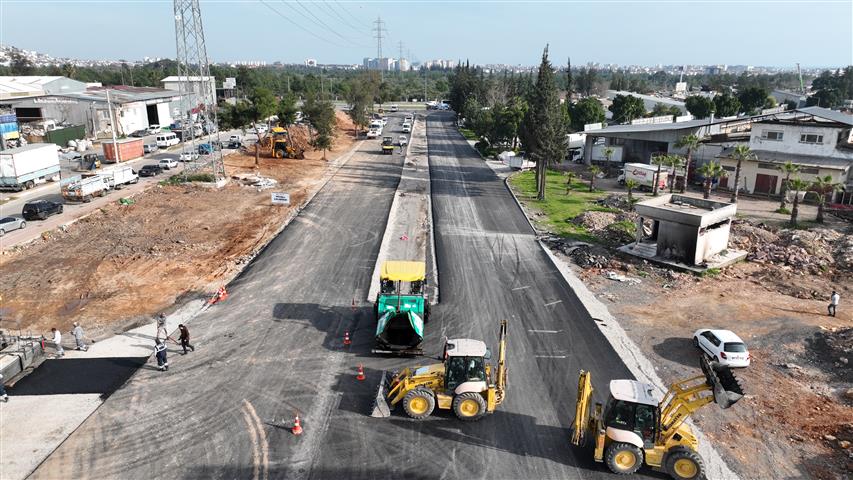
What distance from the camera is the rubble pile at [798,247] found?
3259 centimetres

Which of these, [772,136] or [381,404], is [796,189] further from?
[381,404]

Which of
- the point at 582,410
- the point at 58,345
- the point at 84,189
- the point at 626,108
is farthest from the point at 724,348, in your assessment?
the point at 626,108

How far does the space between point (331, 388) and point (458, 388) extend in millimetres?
4874

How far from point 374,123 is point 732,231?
2796 inches

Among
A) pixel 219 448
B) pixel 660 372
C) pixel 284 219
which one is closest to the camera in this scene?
pixel 219 448

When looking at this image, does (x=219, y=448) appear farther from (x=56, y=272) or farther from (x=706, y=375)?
(x=56, y=272)

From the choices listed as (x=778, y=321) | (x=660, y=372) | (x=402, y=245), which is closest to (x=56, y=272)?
(x=402, y=245)

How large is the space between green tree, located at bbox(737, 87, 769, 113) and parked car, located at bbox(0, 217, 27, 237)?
387 ft

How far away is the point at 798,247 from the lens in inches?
1355

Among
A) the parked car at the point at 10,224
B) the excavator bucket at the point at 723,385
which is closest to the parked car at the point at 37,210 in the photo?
the parked car at the point at 10,224

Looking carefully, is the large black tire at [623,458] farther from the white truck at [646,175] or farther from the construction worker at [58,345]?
the white truck at [646,175]

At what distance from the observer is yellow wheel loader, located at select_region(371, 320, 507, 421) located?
675 inches

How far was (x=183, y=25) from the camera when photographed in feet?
157

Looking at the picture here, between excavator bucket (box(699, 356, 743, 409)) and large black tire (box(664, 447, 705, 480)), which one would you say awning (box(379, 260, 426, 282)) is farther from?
excavator bucket (box(699, 356, 743, 409))
